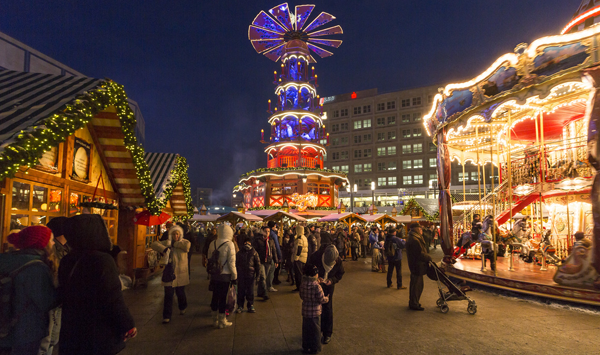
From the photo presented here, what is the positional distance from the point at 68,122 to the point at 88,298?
419cm

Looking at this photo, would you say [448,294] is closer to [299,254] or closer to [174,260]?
[299,254]

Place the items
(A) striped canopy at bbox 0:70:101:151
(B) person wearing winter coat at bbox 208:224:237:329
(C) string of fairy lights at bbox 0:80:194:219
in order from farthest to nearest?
(B) person wearing winter coat at bbox 208:224:237:329 < (A) striped canopy at bbox 0:70:101:151 < (C) string of fairy lights at bbox 0:80:194:219

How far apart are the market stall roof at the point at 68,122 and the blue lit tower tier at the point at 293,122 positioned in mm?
25747

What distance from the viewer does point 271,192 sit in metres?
36.6

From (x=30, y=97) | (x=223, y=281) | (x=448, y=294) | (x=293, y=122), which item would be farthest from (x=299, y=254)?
(x=293, y=122)

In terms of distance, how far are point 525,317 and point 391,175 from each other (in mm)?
58827

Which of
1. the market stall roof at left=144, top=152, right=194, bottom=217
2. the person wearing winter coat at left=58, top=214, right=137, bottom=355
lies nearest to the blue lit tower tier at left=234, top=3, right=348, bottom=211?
the market stall roof at left=144, top=152, right=194, bottom=217

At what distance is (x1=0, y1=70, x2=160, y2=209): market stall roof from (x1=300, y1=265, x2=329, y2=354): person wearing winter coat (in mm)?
4507

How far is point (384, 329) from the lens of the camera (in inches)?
248

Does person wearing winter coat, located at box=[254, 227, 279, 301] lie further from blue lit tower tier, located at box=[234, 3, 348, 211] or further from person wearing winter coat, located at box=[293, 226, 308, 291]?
blue lit tower tier, located at box=[234, 3, 348, 211]

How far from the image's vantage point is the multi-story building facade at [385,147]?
6200 cm

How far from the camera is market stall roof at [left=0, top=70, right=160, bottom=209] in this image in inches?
196

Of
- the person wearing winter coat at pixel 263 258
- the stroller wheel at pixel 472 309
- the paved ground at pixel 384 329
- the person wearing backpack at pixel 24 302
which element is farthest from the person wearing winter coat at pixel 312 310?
the stroller wheel at pixel 472 309

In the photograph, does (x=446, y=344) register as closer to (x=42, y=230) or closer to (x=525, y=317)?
(x=525, y=317)
